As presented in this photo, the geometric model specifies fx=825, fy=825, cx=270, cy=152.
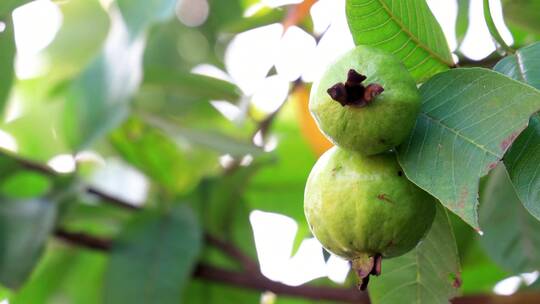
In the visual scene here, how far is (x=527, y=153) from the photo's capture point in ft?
2.89

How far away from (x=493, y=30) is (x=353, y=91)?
0.95 feet

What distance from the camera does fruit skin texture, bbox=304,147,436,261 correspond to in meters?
0.85

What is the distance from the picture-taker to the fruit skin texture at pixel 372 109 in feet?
2.76

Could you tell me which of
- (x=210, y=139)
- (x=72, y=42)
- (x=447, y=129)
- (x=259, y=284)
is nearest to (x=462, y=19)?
(x=210, y=139)

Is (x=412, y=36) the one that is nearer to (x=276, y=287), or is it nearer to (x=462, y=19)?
(x=462, y=19)

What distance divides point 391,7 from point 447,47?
8cm

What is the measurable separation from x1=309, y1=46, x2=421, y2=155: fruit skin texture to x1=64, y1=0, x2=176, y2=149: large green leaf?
734 millimetres

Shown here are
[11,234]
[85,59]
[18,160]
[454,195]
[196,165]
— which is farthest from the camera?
[85,59]

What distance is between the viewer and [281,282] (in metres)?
1.71

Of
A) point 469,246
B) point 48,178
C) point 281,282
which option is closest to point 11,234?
point 48,178

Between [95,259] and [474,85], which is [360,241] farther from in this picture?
[95,259]

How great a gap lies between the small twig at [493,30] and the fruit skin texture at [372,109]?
20 cm

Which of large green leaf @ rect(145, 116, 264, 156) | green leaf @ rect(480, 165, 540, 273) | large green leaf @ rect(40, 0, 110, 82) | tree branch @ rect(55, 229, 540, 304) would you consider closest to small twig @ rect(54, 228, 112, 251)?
tree branch @ rect(55, 229, 540, 304)

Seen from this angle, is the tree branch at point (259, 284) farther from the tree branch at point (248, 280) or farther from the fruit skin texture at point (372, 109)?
the fruit skin texture at point (372, 109)
